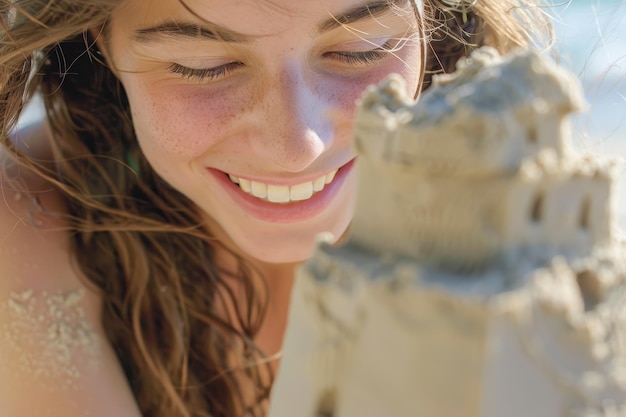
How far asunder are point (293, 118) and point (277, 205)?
0.96 ft

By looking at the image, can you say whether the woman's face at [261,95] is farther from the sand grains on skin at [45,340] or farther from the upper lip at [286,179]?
the sand grains on skin at [45,340]

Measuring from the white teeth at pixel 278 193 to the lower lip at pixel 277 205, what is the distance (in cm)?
1

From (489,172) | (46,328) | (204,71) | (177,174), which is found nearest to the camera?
(489,172)

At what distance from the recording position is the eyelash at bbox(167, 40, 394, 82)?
5.49 ft

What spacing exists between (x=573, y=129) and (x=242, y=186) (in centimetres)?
97

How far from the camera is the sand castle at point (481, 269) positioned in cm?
82

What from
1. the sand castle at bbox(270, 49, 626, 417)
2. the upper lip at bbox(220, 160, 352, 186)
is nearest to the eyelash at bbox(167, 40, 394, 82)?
the upper lip at bbox(220, 160, 352, 186)

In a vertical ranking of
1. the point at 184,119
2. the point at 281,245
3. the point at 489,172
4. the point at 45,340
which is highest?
the point at 184,119

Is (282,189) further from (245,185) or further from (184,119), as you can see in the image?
(184,119)

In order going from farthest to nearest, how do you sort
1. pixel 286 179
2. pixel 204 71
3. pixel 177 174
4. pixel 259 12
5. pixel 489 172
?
pixel 177 174
pixel 286 179
pixel 204 71
pixel 259 12
pixel 489 172

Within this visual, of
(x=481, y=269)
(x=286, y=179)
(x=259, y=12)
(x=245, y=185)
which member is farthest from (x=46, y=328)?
(x=481, y=269)

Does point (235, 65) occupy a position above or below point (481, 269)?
above

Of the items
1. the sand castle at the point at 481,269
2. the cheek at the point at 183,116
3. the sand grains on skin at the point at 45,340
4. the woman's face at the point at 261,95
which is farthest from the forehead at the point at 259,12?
the sand grains on skin at the point at 45,340

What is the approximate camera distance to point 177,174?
190 centimetres
